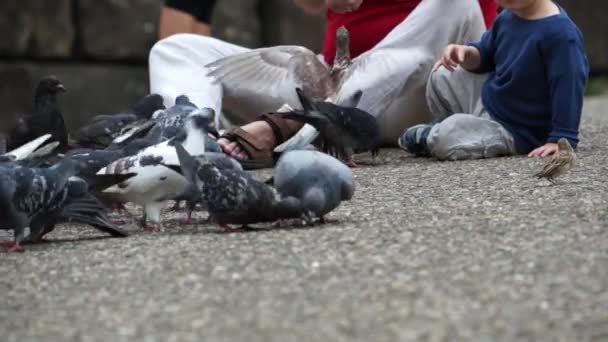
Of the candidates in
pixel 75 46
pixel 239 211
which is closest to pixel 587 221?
pixel 239 211

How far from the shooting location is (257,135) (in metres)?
4.40

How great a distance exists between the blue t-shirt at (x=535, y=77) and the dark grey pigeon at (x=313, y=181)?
1472 millimetres

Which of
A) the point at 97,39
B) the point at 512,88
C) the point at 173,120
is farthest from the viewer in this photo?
the point at 97,39

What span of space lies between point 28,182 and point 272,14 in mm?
6433

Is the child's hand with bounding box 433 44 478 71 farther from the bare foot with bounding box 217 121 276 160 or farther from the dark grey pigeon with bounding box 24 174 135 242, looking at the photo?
the dark grey pigeon with bounding box 24 174 135 242

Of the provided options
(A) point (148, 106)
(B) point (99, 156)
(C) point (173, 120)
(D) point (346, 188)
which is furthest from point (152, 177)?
(A) point (148, 106)

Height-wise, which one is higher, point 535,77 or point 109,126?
point 535,77

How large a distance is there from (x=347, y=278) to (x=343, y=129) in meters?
1.87

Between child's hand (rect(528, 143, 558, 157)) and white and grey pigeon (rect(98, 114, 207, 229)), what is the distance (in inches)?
62.1

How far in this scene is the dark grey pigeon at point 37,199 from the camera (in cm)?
283

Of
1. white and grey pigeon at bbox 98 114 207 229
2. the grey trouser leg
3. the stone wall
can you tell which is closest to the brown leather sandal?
the grey trouser leg

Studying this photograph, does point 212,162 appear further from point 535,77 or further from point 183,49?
point 183,49

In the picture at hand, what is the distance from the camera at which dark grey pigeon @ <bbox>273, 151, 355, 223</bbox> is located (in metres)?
2.87

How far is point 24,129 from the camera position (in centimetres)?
422
